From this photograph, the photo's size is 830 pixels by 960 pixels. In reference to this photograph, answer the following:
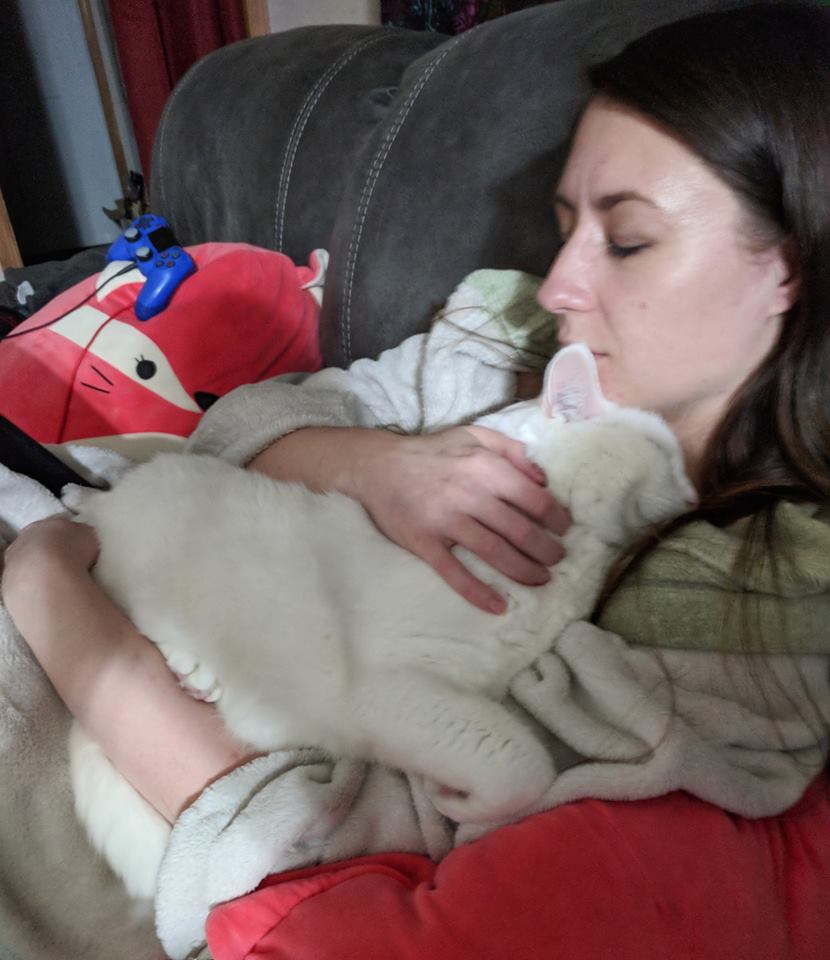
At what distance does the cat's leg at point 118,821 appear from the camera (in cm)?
80

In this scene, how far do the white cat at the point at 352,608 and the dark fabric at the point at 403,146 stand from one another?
49cm

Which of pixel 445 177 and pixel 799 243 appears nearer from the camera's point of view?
pixel 799 243

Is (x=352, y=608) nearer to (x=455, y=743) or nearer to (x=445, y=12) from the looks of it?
(x=455, y=743)

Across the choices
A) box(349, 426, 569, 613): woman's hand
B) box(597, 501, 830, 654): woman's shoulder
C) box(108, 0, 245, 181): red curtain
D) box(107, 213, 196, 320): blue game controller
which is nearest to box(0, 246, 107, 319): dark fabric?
box(107, 213, 196, 320): blue game controller

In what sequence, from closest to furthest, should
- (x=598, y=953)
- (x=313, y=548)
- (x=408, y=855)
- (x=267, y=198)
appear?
(x=598, y=953), (x=408, y=855), (x=313, y=548), (x=267, y=198)

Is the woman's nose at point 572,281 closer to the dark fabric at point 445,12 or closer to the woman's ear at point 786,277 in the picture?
the woman's ear at point 786,277

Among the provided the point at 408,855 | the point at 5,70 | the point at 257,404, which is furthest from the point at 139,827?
the point at 5,70

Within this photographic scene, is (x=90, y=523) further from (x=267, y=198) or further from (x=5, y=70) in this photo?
(x=5, y=70)

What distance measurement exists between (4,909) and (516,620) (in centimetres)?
67

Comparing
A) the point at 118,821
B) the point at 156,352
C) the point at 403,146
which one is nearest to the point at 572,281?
the point at 403,146

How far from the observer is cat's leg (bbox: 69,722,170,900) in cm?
80

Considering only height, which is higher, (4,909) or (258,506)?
(258,506)

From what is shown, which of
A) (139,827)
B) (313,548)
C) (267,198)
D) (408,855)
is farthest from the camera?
(267,198)

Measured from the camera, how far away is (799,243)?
2.67 ft
